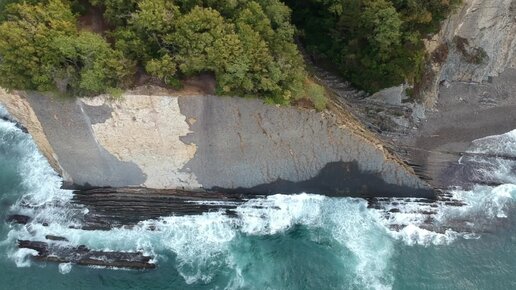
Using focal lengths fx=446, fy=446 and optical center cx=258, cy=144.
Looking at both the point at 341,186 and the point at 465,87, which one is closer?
the point at 341,186

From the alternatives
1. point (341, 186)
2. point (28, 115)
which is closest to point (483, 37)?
point (341, 186)

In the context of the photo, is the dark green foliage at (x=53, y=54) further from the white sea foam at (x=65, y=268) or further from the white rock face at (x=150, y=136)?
the white sea foam at (x=65, y=268)

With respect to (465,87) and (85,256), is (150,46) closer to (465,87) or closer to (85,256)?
(85,256)

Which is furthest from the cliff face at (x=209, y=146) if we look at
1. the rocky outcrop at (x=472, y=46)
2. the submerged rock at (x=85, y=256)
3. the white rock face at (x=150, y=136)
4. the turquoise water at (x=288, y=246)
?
the rocky outcrop at (x=472, y=46)

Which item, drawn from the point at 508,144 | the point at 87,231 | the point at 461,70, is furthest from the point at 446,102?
the point at 87,231

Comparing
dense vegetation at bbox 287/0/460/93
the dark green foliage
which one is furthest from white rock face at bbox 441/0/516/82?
the dark green foliage

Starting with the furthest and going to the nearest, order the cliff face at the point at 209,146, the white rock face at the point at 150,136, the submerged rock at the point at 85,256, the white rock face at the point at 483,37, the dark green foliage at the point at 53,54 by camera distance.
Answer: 1. the white rock face at the point at 483,37
2. the submerged rock at the point at 85,256
3. the cliff face at the point at 209,146
4. the white rock face at the point at 150,136
5. the dark green foliage at the point at 53,54
